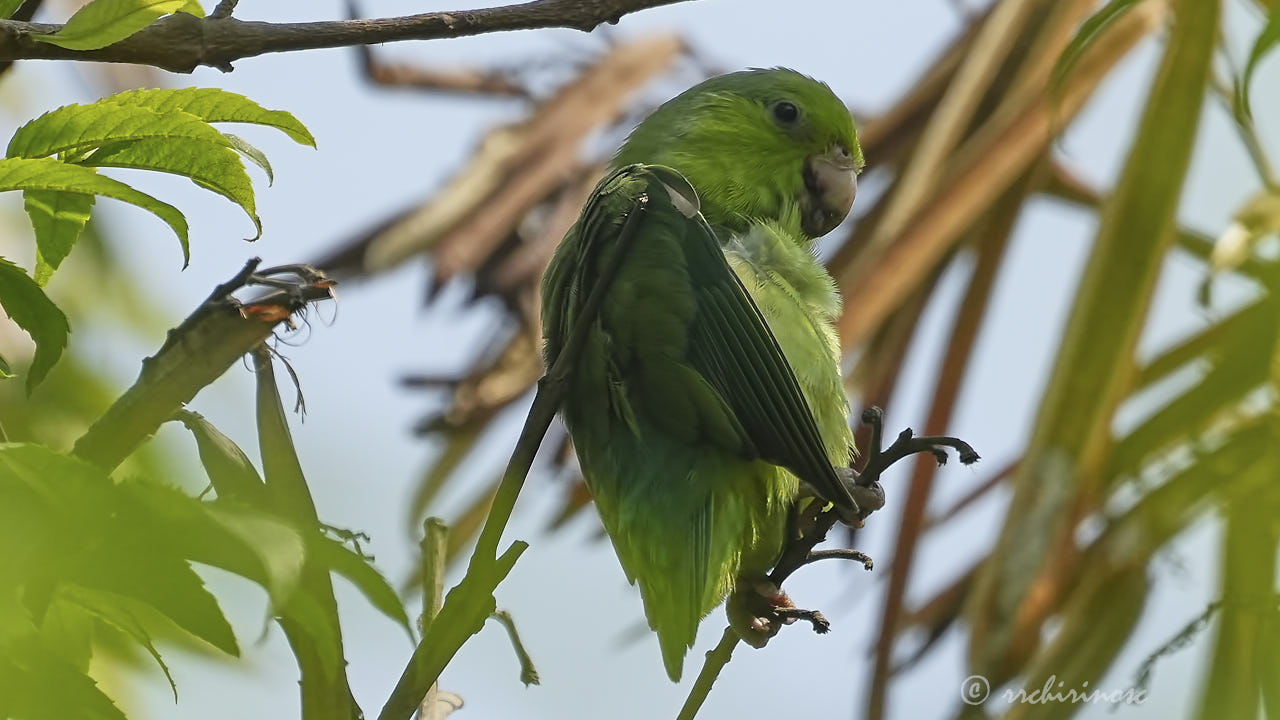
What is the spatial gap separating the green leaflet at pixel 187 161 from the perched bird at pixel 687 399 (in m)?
0.77

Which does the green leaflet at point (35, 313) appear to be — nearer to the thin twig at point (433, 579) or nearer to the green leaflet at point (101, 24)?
the green leaflet at point (101, 24)

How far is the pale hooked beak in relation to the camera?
9.42 ft

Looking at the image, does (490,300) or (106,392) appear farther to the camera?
(490,300)

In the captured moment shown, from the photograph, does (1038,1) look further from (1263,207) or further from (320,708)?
(320,708)

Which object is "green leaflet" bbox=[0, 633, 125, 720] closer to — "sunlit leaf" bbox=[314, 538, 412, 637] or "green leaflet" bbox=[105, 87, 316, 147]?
"sunlit leaf" bbox=[314, 538, 412, 637]

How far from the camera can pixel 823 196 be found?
2879 millimetres

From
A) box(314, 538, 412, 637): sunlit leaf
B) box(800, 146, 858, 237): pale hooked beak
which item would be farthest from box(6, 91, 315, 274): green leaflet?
box(800, 146, 858, 237): pale hooked beak

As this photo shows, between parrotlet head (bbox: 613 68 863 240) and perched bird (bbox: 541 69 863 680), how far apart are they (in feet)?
1.09

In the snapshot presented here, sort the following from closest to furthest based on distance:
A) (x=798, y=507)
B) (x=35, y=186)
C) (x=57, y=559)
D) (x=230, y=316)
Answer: (x=57, y=559), (x=35, y=186), (x=230, y=316), (x=798, y=507)

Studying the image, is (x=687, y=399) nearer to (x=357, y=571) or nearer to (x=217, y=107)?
(x=217, y=107)

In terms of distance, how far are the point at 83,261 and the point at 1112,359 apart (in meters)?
2.40

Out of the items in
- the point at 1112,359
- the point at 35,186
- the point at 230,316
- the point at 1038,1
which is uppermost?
the point at 35,186

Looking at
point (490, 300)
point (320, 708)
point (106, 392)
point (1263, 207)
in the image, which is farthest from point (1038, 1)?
point (320, 708)

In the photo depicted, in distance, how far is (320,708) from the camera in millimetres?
1368
